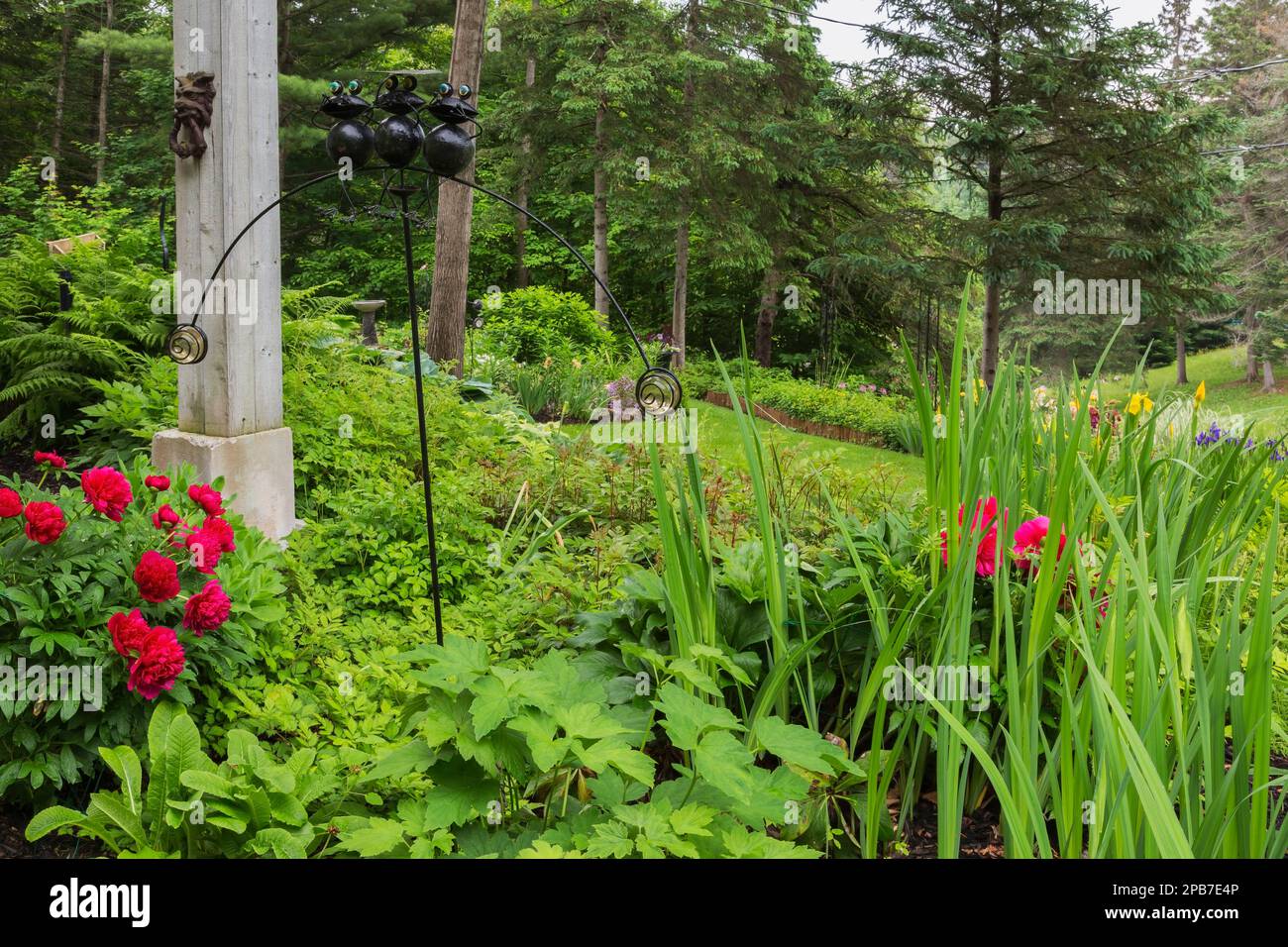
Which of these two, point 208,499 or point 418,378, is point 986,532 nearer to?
point 418,378

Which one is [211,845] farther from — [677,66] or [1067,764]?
[677,66]

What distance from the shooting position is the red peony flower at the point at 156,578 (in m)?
2.30

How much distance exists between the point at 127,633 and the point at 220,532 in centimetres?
43

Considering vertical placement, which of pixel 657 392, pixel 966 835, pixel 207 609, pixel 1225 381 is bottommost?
pixel 966 835

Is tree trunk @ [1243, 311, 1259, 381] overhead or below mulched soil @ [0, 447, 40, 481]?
overhead

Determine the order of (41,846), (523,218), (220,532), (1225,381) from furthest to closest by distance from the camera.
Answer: (1225,381)
(523,218)
(220,532)
(41,846)

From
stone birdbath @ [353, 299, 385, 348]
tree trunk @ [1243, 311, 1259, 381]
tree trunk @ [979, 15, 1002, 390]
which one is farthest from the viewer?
tree trunk @ [1243, 311, 1259, 381]

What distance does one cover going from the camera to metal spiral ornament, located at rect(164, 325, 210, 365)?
2.76 metres

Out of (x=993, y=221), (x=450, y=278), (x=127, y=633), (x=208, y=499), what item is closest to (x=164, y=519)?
(x=208, y=499)

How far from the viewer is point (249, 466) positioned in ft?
12.2

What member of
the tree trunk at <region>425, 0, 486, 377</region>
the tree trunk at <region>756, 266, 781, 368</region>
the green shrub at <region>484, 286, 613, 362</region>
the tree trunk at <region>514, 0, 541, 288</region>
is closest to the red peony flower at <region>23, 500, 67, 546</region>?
the tree trunk at <region>425, 0, 486, 377</region>

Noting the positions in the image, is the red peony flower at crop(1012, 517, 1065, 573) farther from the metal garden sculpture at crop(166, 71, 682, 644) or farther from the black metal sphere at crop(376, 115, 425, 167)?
the black metal sphere at crop(376, 115, 425, 167)
